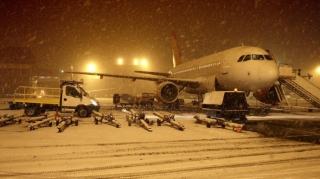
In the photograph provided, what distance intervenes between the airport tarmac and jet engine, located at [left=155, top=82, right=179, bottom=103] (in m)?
13.2

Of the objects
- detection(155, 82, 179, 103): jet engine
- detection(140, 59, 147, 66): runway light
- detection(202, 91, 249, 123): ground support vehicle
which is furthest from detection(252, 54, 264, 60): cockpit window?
detection(140, 59, 147, 66): runway light

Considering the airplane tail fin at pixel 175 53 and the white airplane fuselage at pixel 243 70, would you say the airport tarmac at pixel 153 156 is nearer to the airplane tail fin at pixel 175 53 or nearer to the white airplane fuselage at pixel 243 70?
the white airplane fuselage at pixel 243 70

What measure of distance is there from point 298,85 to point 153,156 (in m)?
23.4

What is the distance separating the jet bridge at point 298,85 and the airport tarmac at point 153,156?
1585 cm

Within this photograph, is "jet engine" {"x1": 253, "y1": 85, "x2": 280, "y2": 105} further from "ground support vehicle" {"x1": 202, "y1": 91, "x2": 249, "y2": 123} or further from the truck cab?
the truck cab

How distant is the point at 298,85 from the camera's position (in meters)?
27.5

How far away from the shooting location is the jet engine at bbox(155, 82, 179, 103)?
25.9 metres

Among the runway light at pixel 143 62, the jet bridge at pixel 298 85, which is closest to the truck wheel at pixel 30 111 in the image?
the jet bridge at pixel 298 85

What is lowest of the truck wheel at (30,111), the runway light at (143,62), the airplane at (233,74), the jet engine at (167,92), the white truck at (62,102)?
the truck wheel at (30,111)

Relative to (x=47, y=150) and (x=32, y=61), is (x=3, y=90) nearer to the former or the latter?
(x=32, y=61)

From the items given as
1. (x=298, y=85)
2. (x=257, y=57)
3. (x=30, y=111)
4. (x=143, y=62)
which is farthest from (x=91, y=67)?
(x=257, y=57)

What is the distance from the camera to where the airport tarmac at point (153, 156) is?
22.0ft

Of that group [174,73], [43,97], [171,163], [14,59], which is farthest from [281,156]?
[14,59]

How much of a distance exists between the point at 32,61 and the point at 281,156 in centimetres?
9087
